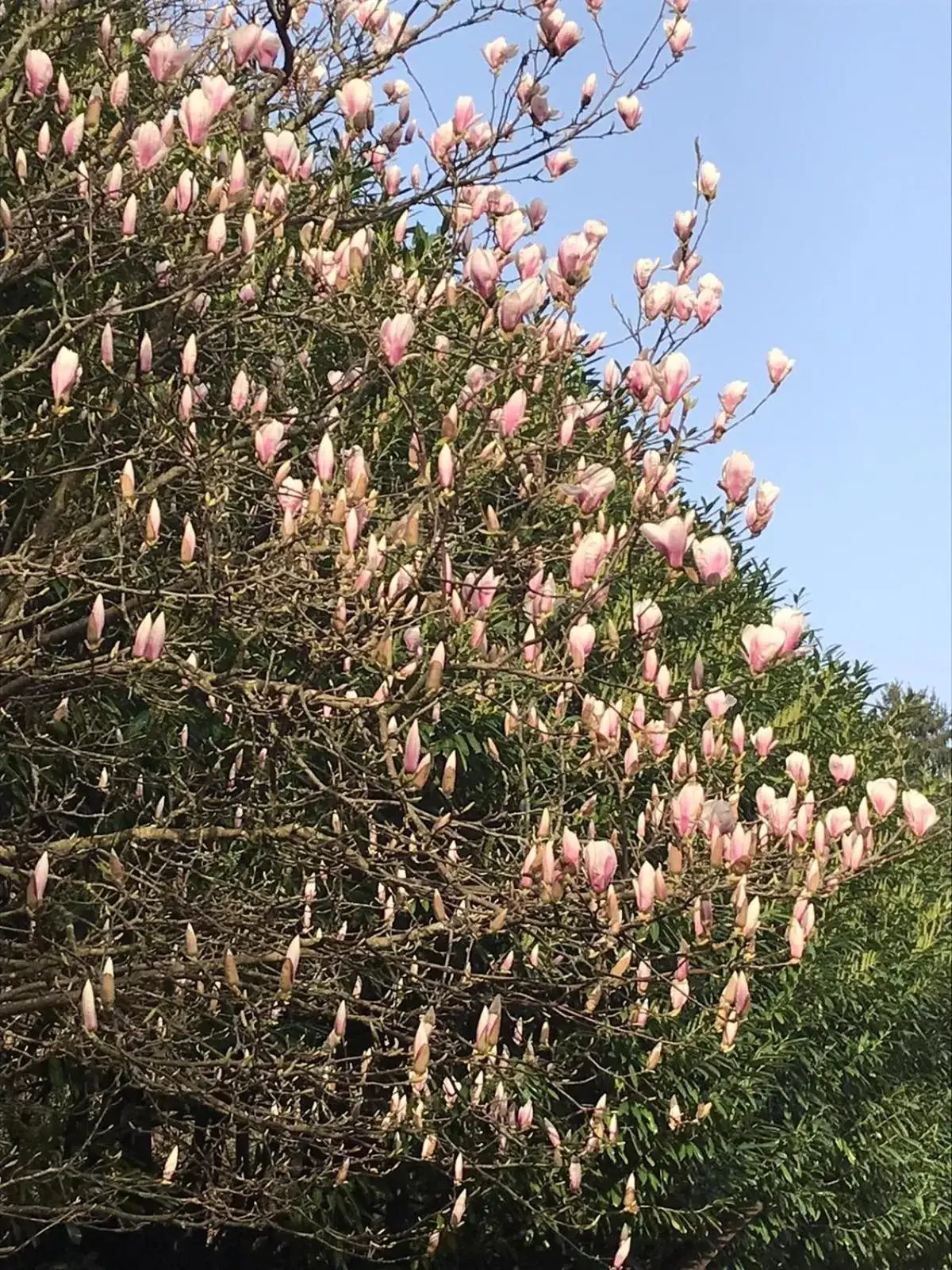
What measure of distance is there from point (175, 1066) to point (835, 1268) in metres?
5.92

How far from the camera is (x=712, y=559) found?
11.3ft

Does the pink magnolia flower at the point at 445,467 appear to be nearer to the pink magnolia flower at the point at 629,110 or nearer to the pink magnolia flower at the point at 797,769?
the pink magnolia flower at the point at 797,769

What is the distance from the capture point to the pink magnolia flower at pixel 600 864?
3447 mm

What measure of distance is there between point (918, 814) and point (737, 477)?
1292mm

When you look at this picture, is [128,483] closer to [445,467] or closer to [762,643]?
[445,467]

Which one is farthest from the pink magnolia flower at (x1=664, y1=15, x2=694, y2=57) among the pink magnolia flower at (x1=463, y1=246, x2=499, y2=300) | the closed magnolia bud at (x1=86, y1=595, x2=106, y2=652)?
the closed magnolia bud at (x1=86, y1=595, x2=106, y2=652)

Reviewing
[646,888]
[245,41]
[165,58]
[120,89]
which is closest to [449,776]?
[646,888]

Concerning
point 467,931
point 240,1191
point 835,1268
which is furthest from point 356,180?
point 835,1268

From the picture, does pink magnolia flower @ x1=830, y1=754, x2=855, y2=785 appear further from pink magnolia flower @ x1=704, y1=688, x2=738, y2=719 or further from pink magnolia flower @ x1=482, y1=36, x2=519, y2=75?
pink magnolia flower @ x1=482, y1=36, x2=519, y2=75

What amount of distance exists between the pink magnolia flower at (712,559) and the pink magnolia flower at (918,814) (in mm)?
887

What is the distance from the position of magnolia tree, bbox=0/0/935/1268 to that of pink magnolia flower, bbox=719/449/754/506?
1 centimetres

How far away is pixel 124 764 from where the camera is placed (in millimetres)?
5035

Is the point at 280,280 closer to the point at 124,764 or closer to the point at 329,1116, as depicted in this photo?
the point at 124,764

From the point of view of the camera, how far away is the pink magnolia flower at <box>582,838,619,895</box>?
3.45 meters
